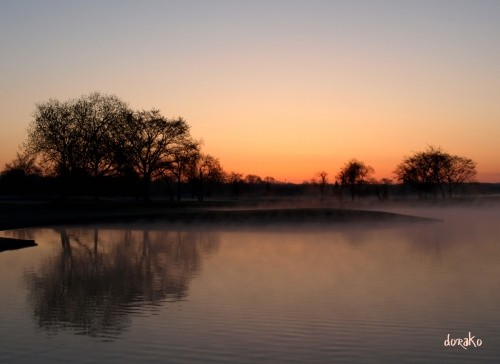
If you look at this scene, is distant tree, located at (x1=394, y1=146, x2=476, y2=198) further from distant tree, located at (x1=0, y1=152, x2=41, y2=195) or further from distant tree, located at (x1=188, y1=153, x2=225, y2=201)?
distant tree, located at (x1=0, y1=152, x2=41, y2=195)

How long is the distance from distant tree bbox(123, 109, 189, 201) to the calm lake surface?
51822 millimetres

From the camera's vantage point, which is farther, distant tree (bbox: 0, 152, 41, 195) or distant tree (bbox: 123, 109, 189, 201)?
distant tree (bbox: 0, 152, 41, 195)

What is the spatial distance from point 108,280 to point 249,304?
7850mm

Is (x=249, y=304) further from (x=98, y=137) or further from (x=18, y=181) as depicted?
(x=18, y=181)

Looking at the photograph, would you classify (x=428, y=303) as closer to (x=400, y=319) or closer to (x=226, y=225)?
(x=400, y=319)

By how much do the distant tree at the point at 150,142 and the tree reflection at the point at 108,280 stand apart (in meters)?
46.0

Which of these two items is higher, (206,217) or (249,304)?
(206,217)

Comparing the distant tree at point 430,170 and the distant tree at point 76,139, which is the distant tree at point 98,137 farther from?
the distant tree at point 430,170

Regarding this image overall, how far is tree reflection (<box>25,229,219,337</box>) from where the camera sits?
15688mm

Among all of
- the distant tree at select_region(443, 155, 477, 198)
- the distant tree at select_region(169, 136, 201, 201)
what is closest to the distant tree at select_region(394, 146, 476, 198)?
the distant tree at select_region(443, 155, 477, 198)

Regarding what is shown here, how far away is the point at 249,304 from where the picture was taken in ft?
56.7

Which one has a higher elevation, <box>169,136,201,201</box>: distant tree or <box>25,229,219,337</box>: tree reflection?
<box>169,136,201,201</box>: distant tree

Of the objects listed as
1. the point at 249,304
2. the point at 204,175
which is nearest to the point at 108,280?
the point at 249,304

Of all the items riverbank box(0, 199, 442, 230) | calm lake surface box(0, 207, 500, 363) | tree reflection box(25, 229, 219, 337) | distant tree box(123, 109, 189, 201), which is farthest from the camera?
distant tree box(123, 109, 189, 201)
